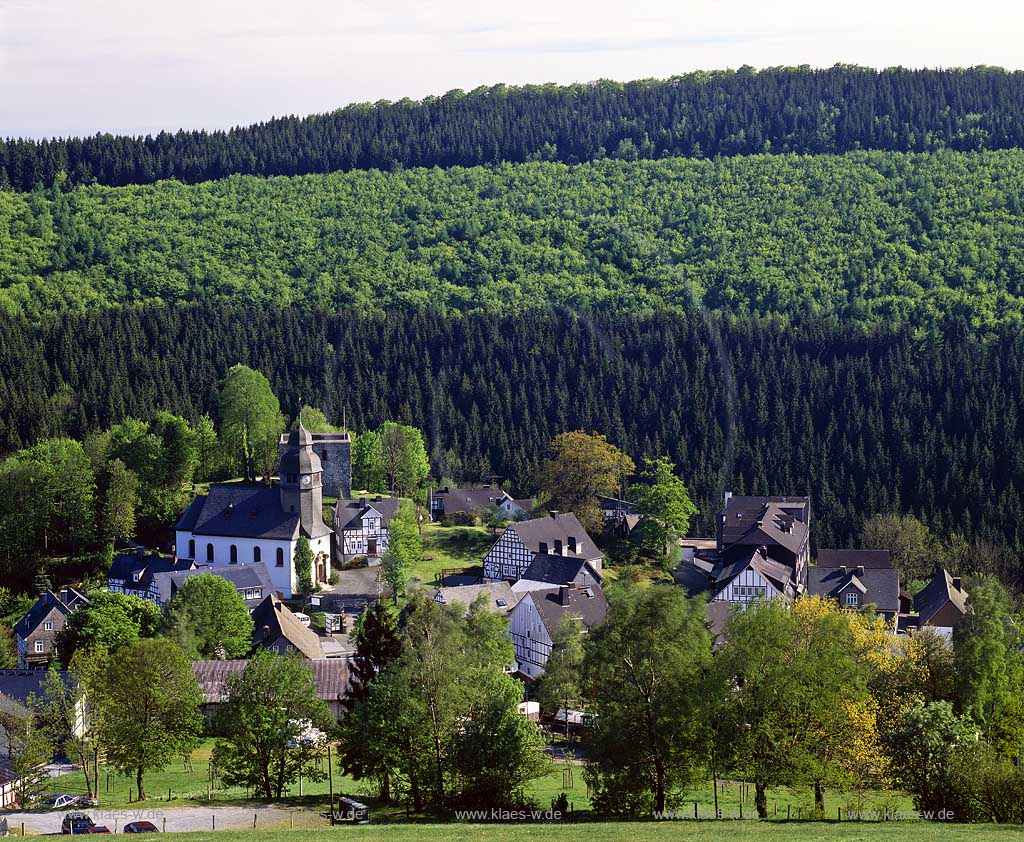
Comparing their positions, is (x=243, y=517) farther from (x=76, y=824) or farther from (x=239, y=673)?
(x=76, y=824)

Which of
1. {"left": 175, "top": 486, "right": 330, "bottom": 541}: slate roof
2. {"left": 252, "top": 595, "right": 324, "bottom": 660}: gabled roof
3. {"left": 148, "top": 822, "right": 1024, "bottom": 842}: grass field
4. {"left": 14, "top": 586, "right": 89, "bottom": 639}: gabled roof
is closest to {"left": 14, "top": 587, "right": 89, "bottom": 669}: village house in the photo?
{"left": 14, "top": 586, "right": 89, "bottom": 639}: gabled roof

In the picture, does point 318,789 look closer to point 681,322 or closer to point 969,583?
point 969,583

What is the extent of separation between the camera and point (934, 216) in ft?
572

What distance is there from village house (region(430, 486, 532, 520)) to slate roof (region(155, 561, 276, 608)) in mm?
20548

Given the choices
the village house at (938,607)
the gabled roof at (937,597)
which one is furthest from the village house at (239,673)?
the gabled roof at (937,597)

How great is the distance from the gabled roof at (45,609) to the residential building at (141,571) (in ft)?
8.33

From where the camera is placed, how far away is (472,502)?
340 feet

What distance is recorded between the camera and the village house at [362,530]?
90625mm

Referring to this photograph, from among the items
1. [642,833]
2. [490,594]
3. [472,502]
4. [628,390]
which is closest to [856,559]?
[490,594]

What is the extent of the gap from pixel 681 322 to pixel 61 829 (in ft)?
335

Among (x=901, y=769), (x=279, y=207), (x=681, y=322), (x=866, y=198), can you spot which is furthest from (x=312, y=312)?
(x=901, y=769)

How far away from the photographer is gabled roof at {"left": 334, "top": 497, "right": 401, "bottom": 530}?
A: 3568 inches

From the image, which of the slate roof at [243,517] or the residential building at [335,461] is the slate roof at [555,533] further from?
the residential building at [335,461]

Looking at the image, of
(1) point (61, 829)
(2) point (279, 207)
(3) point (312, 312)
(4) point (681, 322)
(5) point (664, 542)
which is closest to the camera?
(1) point (61, 829)
